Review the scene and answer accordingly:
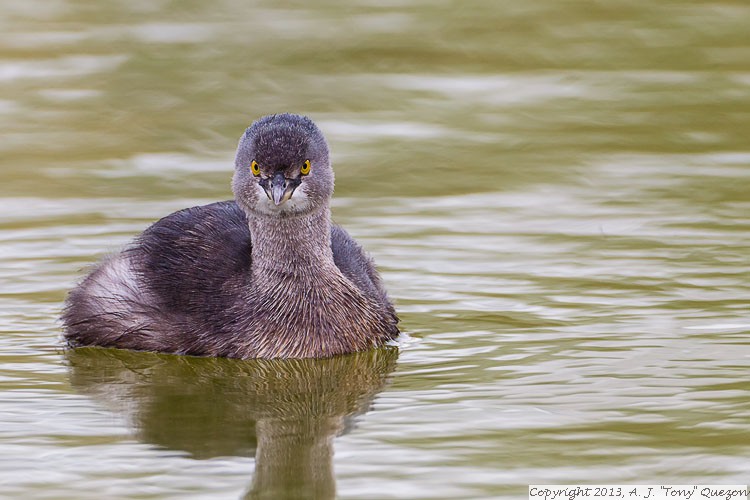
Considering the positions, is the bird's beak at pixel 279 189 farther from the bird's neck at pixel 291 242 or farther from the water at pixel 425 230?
the water at pixel 425 230

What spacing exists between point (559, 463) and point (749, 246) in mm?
4734

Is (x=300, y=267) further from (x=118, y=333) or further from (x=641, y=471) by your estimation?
(x=641, y=471)

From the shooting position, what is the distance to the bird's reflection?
24.4 ft

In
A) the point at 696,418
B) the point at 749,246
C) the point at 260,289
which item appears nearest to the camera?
the point at 696,418

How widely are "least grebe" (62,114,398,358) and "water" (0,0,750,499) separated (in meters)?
0.21

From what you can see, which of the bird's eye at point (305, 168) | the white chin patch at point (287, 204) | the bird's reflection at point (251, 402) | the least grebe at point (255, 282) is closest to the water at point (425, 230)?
the bird's reflection at point (251, 402)

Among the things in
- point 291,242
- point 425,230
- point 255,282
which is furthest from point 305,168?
point 425,230

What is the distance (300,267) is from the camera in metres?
9.95

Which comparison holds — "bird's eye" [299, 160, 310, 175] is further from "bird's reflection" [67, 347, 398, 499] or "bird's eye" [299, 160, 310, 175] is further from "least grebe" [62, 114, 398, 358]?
"bird's reflection" [67, 347, 398, 499]

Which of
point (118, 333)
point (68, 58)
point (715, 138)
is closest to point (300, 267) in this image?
point (118, 333)

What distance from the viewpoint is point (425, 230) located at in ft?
40.0

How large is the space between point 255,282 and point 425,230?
2.55 metres

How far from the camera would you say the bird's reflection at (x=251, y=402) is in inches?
293

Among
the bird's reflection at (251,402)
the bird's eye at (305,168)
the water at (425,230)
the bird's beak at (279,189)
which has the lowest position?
the bird's reflection at (251,402)
